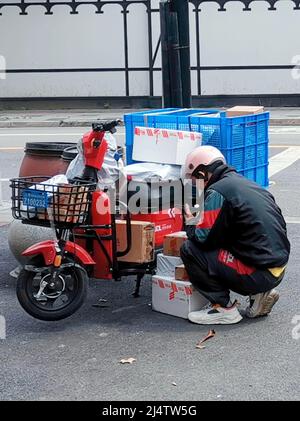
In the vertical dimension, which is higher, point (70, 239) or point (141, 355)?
point (70, 239)

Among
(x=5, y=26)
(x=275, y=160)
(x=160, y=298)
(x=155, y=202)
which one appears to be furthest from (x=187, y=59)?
(x=5, y=26)

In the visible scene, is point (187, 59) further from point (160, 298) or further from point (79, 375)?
point (79, 375)

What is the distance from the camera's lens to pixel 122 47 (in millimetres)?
21953

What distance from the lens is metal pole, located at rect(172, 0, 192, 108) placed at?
884 centimetres

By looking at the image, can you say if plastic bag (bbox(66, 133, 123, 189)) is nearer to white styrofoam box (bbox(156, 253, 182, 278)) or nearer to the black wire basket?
the black wire basket

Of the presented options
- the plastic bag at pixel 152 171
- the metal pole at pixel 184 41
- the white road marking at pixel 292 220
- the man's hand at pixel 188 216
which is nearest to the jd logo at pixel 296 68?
the metal pole at pixel 184 41

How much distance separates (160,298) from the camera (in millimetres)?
6117

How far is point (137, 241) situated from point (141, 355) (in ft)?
3.36

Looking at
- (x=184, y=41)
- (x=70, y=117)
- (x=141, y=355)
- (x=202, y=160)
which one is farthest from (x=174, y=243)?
(x=70, y=117)

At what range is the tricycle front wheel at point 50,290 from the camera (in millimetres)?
5711

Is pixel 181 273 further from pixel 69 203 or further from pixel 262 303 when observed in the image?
pixel 69 203

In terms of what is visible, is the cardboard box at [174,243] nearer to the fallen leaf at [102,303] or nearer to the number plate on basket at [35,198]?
the fallen leaf at [102,303]

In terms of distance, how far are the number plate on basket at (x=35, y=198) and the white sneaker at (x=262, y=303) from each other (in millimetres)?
1512

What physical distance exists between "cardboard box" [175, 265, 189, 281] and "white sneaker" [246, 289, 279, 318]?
0.47 m
